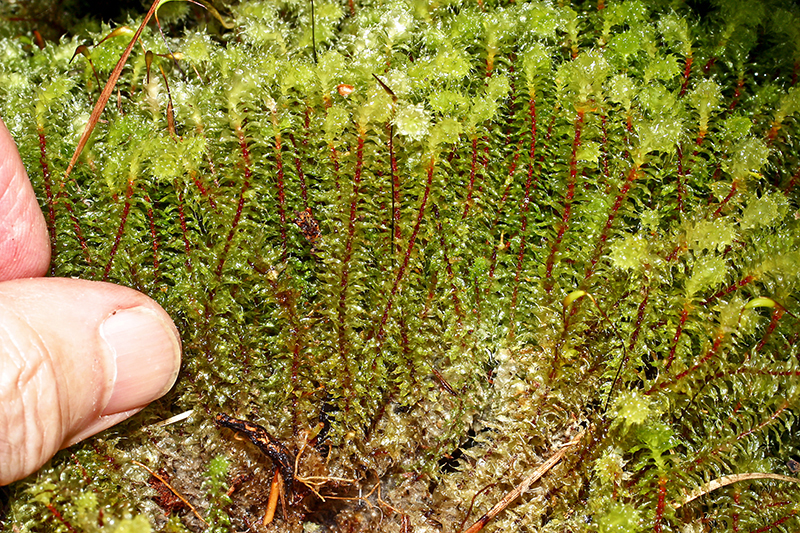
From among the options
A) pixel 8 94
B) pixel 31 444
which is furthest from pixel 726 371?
pixel 8 94

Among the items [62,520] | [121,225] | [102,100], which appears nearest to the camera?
[62,520]

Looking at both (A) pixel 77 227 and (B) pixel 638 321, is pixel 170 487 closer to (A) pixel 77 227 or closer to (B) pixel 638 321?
(A) pixel 77 227

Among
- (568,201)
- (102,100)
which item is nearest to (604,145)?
(568,201)

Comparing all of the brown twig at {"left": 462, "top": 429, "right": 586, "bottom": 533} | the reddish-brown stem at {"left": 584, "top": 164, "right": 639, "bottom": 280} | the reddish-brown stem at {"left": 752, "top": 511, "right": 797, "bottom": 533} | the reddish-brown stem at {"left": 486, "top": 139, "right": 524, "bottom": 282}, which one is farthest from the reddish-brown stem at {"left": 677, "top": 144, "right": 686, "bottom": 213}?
the reddish-brown stem at {"left": 752, "top": 511, "right": 797, "bottom": 533}

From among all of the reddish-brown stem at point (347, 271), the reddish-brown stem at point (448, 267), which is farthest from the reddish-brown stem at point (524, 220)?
the reddish-brown stem at point (347, 271)

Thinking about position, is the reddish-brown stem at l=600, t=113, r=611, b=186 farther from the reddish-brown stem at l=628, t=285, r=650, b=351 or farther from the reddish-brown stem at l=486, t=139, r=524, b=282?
the reddish-brown stem at l=628, t=285, r=650, b=351

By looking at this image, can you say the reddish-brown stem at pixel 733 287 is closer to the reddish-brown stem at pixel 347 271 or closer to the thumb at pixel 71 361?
the reddish-brown stem at pixel 347 271

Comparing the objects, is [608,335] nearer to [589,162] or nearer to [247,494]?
[589,162]
